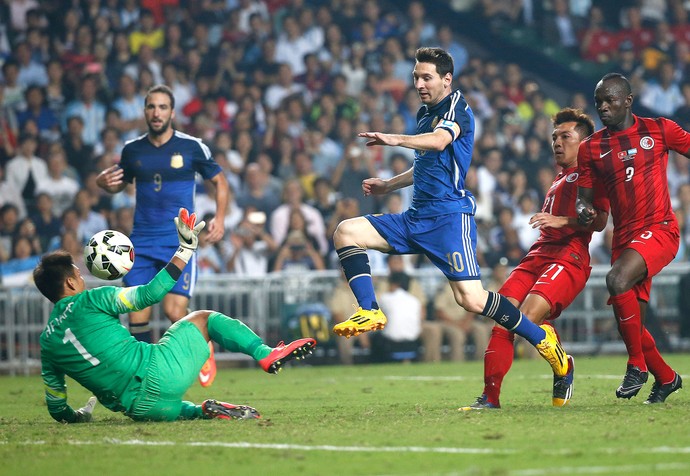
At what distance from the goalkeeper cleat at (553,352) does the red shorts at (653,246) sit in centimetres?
79

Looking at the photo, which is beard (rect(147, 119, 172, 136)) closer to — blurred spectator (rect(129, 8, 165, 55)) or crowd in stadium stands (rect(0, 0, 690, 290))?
crowd in stadium stands (rect(0, 0, 690, 290))

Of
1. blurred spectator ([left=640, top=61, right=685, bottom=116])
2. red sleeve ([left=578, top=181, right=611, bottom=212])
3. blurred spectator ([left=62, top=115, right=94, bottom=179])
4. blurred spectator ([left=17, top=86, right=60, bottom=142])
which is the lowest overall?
red sleeve ([left=578, top=181, right=611, bottom=212])

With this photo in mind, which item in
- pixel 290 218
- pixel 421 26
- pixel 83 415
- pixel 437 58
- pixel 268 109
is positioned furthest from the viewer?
pixel 421 26

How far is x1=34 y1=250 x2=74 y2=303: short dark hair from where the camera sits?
323 inches

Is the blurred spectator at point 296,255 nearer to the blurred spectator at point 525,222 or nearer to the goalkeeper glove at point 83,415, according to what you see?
the blurred spectator at point 525,222

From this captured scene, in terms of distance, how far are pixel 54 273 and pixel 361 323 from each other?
2.28 metres

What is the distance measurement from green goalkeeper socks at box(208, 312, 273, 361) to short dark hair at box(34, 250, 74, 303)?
1.07 meters

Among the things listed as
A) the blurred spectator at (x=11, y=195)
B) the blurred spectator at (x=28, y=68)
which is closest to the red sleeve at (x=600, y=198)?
the blurred spectator at (x=11, y=195)

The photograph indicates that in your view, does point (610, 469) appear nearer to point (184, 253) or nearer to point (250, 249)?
point (184, 253)

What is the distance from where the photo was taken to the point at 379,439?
7.19 meters

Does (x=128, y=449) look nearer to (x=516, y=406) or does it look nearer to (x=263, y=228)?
(x=516, y=406)

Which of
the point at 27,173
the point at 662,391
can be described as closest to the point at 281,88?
the point at 27,173

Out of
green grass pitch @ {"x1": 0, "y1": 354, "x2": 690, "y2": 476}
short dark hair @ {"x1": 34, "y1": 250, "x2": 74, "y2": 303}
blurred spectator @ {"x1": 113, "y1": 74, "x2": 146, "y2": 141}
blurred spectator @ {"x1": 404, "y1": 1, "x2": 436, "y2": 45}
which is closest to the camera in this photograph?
green grass pitch @ {"x1": 0, "y1": 354, "x2": 690, "y2": 476}

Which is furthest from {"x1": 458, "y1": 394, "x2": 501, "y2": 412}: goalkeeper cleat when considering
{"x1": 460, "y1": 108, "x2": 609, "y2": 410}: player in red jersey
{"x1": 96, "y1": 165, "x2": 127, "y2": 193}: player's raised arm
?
{"x1": 96, "y1": 165, "x2": 127, "y2": 193}: player's raised arm
